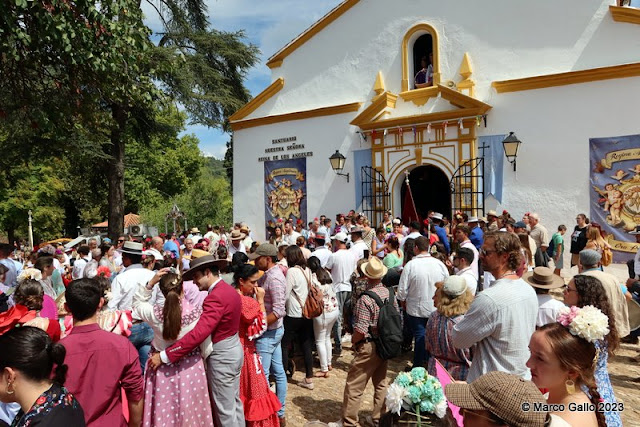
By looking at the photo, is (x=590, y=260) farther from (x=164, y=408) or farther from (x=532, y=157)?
(x=532, y=157)

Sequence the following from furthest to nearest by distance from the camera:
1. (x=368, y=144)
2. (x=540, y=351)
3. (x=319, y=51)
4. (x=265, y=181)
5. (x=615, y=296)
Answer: (x=265, y=181), (x=319, y=51), (x=368, y=144), (x=615, y=296), (x=540, y=351)

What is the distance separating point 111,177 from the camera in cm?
1716

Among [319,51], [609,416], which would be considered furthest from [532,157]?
[609,416]

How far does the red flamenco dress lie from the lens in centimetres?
467

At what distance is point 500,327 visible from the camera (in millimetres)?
3225

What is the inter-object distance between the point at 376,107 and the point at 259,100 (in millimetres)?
5203

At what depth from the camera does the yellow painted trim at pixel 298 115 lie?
51.9 feet

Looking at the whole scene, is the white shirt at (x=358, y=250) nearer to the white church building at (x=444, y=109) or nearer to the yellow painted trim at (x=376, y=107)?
the white church building at (x=444, y=109)

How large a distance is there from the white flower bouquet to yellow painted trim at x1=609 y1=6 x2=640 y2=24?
12.7 m

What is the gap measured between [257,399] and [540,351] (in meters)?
3.13

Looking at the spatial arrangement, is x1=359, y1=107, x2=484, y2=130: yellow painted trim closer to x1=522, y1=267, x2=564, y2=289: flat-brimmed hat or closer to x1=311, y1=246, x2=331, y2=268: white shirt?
x1=311, y1=246, x2=331, y2=268: white shirt

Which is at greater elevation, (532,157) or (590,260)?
(532,157)

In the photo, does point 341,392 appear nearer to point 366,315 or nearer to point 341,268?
point 366,315

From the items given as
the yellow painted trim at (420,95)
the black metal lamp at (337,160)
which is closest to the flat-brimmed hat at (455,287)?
the yellow painted trim at (420,95)
